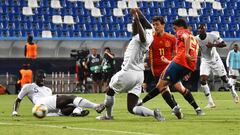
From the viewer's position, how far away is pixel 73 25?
129 feet

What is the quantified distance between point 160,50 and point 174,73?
1.85 meters

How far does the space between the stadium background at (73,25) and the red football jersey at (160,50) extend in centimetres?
1730

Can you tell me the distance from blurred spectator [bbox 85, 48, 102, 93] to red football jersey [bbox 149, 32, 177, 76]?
1773 centimetres

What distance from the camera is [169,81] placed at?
16.3 m

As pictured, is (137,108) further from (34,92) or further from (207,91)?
(207,91)

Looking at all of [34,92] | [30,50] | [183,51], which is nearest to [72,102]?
[34,92]

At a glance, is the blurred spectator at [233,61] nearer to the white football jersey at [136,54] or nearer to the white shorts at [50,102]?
the white shorts at [50,102]

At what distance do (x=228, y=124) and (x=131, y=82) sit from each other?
2.04 metres

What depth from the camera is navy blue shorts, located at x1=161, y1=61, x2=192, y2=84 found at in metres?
16.4

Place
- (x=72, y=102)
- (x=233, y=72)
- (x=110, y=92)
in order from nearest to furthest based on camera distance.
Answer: (x=110, y=92) < (x=72, y=102) < (x=233, y=72)

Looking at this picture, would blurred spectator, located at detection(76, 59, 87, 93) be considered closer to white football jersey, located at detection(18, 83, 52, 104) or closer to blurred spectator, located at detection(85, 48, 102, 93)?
blurred spectator, located at detection(85, 48, 102, 93)

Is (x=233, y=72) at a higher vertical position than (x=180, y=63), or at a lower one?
lower

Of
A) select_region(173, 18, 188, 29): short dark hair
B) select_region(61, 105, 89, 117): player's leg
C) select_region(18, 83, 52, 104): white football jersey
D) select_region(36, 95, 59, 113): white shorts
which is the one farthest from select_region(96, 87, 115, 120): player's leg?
select_region(18, 83, 52, 104): white football jersey

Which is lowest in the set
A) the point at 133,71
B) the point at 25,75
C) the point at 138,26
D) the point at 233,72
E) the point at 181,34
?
the point at 233,72
